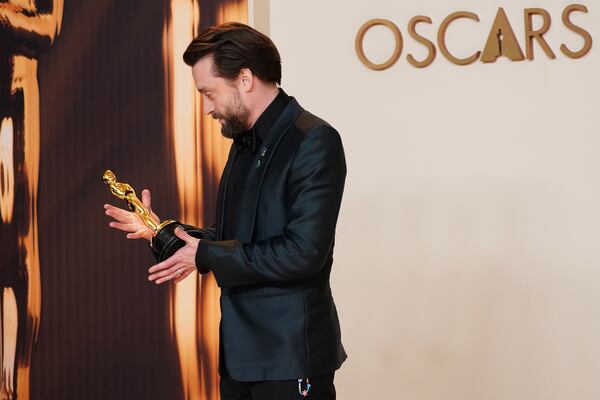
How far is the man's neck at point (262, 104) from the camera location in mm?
2021

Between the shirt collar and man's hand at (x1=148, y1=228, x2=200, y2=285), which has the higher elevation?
the shirt collar

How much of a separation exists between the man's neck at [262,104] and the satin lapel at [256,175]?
2.3 inches

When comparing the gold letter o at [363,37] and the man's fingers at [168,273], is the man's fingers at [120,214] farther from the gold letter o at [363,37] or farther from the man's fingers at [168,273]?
the gold letter o at [363,37]

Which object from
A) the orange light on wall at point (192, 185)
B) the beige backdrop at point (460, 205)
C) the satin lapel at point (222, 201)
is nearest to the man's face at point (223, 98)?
the satin lapel at point (222, 201)

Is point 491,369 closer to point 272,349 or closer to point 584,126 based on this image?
point 584,126

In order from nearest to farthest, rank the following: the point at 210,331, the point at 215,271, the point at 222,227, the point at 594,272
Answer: the point at 215,271 → the point at 222,227 → the point at 594,272 → the point at 210,331

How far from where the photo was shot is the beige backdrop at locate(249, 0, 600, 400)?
10.0 ft

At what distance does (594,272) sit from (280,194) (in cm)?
160

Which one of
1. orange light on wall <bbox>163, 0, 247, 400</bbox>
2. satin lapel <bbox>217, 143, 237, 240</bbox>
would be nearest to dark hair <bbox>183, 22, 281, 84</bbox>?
satin lapel <bbox>217, 143, 237, 240</bbox>

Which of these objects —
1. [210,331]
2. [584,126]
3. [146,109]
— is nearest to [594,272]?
[584,126]

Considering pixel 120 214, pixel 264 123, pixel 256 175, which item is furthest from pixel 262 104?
pixel 120 214

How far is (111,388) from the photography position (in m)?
3.59

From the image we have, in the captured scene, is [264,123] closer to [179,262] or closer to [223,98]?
[223,98]

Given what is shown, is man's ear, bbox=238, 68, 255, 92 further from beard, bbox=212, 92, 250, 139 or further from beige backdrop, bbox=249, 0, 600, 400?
beige backdrop, bbox=249, 0, 600, 400
